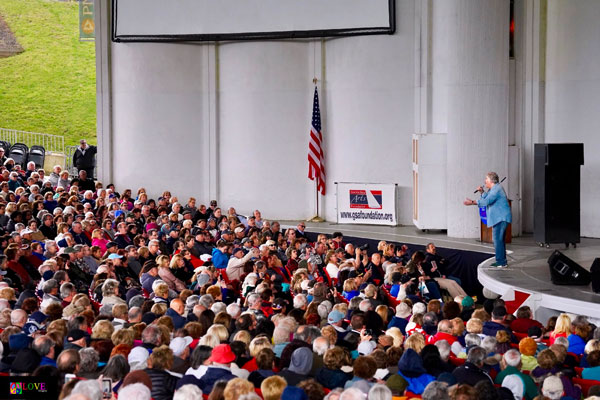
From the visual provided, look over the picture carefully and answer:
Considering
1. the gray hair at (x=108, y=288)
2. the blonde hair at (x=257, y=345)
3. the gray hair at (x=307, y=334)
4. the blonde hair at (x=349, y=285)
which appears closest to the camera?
the blonde hair at (x=257, y=345)

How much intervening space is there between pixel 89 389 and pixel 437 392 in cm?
221

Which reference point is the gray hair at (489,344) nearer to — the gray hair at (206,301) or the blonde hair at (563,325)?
the blonde hair at (563,325)

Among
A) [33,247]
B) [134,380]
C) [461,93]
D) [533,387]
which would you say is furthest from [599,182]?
[134,380]

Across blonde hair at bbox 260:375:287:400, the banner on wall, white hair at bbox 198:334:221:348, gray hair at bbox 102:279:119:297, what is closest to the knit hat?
blonde hair at bbox 260:375:287:400

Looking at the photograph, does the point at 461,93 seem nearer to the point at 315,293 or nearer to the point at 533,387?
the point at 315,293

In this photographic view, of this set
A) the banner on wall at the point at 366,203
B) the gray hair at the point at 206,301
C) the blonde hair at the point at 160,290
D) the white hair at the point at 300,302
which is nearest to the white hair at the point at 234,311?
the gray hair at the point at 206,301

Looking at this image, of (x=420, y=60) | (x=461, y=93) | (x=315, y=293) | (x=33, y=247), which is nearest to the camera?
(x=315, y=293)

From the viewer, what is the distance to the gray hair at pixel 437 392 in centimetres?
630

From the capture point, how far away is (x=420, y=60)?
1953 cm

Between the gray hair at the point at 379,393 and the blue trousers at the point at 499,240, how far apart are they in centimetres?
732

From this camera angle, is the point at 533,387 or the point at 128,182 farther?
the point at 128,182

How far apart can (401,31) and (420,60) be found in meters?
0.78

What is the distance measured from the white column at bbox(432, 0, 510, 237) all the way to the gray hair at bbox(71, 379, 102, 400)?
40.8ft

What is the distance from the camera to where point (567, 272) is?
12.4 m
